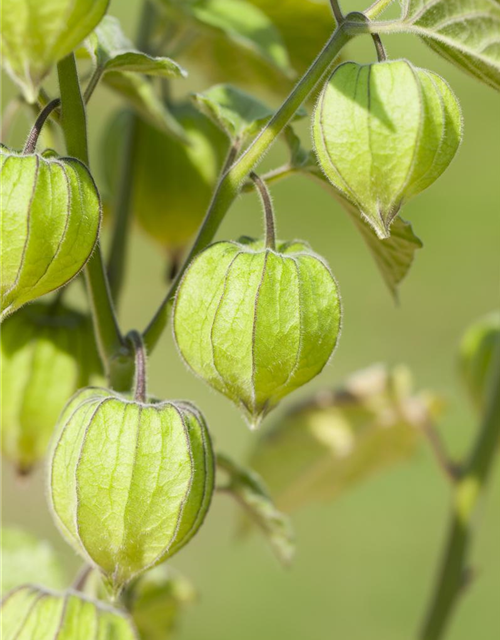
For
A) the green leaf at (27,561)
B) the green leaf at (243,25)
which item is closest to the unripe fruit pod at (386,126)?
the green leaf at (243,25)

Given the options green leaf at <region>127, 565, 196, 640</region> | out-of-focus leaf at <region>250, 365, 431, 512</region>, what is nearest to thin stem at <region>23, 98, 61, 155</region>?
green leaf at <region>127, 565, 196, 640</region>

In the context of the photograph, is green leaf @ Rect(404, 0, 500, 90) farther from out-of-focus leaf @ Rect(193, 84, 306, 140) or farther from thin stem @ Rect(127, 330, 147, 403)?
thin stem @ Rect(127, 330, 147, 403)

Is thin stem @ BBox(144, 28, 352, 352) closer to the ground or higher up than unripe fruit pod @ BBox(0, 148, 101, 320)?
higher up

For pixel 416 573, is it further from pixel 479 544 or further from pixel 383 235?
pixel 383 235

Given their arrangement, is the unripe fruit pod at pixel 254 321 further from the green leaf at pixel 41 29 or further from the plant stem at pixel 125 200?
the plant stem at pixel 125 200

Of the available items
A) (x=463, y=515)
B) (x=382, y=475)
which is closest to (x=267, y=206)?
(x=463, y=515)

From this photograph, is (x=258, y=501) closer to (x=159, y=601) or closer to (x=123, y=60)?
(x=159, y=601)

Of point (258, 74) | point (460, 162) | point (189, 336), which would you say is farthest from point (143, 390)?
point (460, 162)
